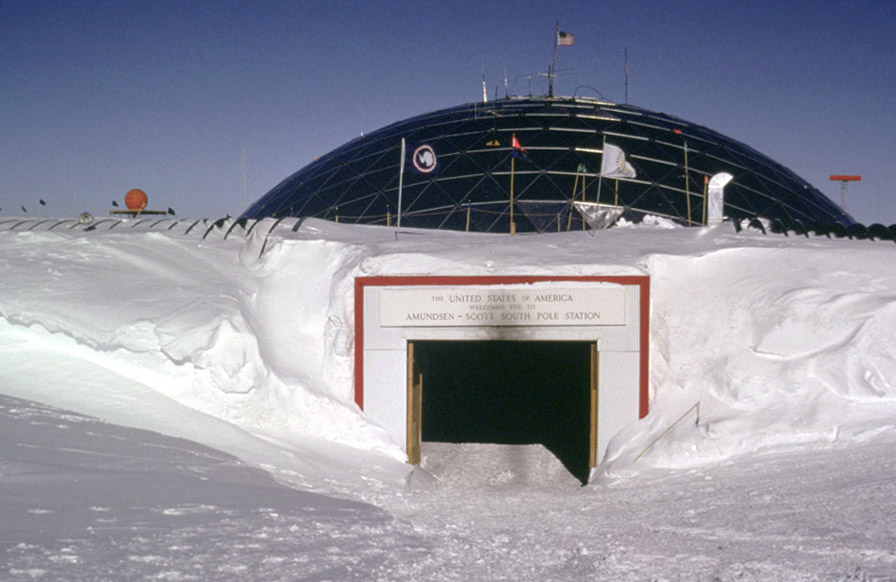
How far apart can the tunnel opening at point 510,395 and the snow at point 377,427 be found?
1.18 meters

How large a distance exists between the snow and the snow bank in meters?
0.05

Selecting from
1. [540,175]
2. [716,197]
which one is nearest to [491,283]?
[716,197]

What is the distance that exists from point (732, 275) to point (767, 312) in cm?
117

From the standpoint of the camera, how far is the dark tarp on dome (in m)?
20.4

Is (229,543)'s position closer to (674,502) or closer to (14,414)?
(14,414)

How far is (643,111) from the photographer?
1083 inches

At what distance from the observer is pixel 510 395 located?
20.5 m

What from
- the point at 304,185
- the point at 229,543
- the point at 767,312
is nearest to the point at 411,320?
the point at 767,312

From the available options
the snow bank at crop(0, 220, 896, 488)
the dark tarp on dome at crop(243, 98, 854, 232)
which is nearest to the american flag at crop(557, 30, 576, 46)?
the dark tarp on dome at crop(243, 98, 854, 232)

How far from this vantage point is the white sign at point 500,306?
13.1 m

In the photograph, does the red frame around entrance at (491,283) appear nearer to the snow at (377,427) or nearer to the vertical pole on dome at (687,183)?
the snow at (377,427)

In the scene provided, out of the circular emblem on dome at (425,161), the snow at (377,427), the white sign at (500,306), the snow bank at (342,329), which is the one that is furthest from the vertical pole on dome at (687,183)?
the white sign at (500,306)

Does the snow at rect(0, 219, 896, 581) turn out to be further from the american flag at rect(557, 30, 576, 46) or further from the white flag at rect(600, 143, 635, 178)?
the american flag at rect(557, 30, 576, 46)

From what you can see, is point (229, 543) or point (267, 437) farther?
point (267, 437)
